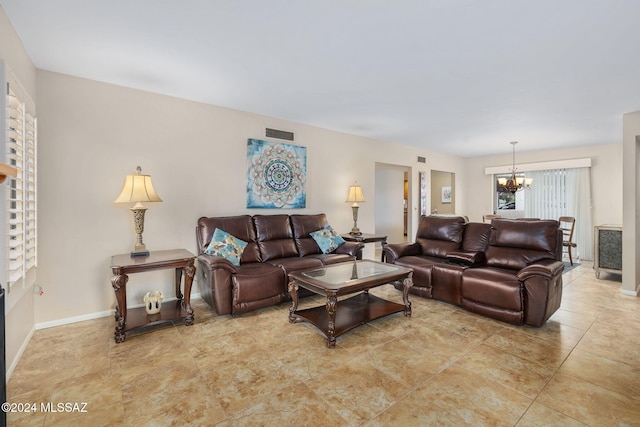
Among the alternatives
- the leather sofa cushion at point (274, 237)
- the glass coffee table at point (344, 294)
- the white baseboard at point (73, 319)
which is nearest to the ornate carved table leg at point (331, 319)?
the glass coffee table at point (344, 294)

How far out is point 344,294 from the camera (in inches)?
102

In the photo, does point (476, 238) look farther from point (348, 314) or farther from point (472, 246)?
point (348, 314)

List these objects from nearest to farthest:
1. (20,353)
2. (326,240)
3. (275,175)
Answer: (20,353) < (326,240) < (275,175)

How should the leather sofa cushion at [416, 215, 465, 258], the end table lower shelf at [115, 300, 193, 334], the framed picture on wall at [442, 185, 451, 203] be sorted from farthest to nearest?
the framed picture on wall at [442, 185, 451, 203]
the leather sofa cushion at [416, 215, 465, 258]
the end table lower shelf at [115, 300, 193, 334]

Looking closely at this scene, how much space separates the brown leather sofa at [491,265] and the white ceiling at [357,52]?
1.64 m

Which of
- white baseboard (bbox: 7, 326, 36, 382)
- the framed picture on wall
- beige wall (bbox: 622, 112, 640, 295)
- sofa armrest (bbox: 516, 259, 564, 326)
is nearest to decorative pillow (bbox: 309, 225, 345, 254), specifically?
sofa armrest (bbox: 516, 259, 564, 326)

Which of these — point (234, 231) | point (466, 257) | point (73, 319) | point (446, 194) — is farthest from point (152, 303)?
point (446, 194)

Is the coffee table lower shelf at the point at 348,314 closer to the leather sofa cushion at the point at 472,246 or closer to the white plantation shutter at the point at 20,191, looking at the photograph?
the leather sofa cushion at the point at 472,246

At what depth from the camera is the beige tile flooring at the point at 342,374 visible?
1.70m

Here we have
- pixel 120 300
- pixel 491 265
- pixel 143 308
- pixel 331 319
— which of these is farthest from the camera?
pixel 491 265

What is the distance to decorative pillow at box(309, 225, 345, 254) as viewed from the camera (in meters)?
4.29

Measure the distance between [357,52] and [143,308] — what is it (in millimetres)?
3272

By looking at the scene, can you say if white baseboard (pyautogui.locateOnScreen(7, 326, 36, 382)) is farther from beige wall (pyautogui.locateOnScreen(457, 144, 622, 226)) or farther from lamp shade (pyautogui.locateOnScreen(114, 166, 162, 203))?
beige wall (pyautogui.locateOnScreen(457, 144, 622, 226))

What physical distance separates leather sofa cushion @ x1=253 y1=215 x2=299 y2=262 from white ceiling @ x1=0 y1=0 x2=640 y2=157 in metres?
1.52
